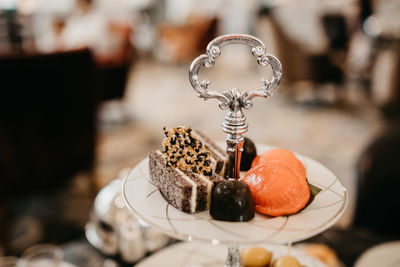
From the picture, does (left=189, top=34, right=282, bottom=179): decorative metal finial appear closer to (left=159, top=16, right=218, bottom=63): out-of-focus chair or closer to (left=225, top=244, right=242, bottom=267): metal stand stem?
(left=225, top=244, right=242, bottom=267): metal stand stem

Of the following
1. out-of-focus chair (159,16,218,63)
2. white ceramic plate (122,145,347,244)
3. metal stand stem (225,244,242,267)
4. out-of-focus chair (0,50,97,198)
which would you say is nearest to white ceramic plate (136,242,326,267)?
metal stand stem (225,244,242,267)

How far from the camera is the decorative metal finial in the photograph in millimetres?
474

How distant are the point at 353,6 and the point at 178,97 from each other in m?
2.61

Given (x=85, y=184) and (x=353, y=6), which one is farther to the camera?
(x=353, y=6)

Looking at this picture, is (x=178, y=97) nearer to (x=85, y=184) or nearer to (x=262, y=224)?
(x=85, y=184)

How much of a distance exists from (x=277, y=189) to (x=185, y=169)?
0.14 m

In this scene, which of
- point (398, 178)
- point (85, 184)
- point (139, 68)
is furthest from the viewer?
point (139, 68)

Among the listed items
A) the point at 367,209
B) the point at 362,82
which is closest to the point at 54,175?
the point at 367,209

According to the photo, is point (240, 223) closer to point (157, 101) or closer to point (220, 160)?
point (220, 160)

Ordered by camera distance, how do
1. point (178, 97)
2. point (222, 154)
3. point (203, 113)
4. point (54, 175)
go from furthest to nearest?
point (178, 97)
point (203, 113)
point (54, 175)
point (222, 154)

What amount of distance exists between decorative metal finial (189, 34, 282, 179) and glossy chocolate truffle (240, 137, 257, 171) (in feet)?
0.19

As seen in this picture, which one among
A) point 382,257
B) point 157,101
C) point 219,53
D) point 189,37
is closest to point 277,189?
point 219,53

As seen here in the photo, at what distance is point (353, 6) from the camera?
465 centimetres

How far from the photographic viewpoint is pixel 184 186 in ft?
1.56
